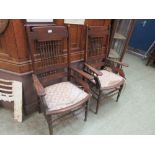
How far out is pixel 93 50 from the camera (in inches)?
78.1

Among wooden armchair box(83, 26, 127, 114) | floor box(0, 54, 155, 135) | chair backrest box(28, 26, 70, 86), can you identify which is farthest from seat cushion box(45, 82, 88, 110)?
floor box(0, 54, 155, 135)

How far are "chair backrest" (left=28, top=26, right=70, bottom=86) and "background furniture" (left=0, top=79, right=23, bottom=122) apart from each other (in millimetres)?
305

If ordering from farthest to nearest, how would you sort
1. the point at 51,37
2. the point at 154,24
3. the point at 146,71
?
the point at 154,24
the point at 146,71
the point at 51,37

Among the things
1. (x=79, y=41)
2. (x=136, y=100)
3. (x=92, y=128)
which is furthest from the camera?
(x=136, y=100)

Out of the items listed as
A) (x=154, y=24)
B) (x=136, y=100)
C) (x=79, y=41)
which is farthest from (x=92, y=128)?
(x=154, y=24)

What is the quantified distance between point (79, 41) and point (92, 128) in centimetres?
115

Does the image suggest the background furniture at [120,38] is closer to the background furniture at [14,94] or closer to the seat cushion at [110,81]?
the seat cushion at [110,81]

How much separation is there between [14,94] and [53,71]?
534mm

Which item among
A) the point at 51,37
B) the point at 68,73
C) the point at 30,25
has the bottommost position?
the point at 68,73

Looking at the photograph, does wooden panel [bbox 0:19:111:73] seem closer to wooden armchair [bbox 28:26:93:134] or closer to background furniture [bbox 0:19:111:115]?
background furniture [bbox 0:19:111:115]

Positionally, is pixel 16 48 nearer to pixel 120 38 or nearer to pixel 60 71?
pixel 60 71

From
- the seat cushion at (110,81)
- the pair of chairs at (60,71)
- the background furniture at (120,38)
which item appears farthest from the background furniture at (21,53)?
the background furniture at (120,38)

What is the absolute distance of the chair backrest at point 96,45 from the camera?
182cm
